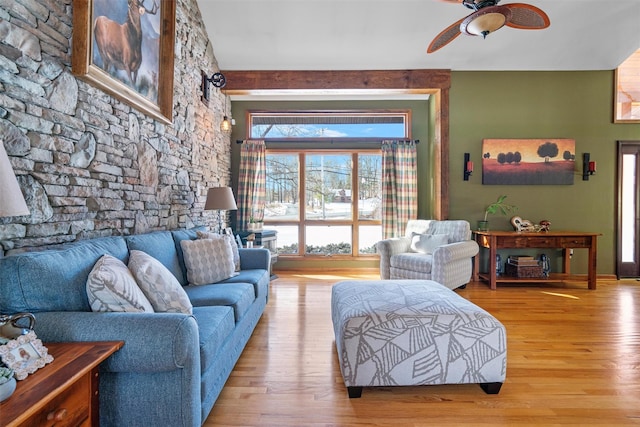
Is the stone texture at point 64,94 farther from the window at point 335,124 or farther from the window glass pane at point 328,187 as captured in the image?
the window glass pane at point 328,187

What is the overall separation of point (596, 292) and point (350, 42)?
15.3 ft

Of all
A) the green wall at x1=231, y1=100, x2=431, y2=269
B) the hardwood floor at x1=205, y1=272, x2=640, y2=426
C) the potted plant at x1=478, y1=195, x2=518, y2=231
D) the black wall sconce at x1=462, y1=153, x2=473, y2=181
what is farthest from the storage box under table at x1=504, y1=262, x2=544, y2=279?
the green wall at x1=231, y1=100, x2=431, y2=269

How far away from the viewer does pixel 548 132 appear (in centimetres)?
498

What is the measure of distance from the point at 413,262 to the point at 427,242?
49cm

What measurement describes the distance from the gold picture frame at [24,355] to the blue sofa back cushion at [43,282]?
0.37 meters

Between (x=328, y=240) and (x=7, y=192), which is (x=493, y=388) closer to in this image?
(x=7, y=192)

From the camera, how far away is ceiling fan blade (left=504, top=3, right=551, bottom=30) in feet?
8.27

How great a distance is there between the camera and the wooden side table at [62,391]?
95 centimetres

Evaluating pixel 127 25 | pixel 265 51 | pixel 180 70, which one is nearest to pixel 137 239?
pixel 127 25

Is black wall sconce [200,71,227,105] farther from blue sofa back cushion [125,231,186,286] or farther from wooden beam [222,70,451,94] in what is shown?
blue sofa back cushion [125,231,186,286]

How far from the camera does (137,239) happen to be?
2.30 metres

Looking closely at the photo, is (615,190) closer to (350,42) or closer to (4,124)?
(350,42)

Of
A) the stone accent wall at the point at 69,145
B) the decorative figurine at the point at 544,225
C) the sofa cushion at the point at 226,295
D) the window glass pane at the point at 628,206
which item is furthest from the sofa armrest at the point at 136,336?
the window glass pane at the point at 628,206

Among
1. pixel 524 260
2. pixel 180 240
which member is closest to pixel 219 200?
pixel 180 240
